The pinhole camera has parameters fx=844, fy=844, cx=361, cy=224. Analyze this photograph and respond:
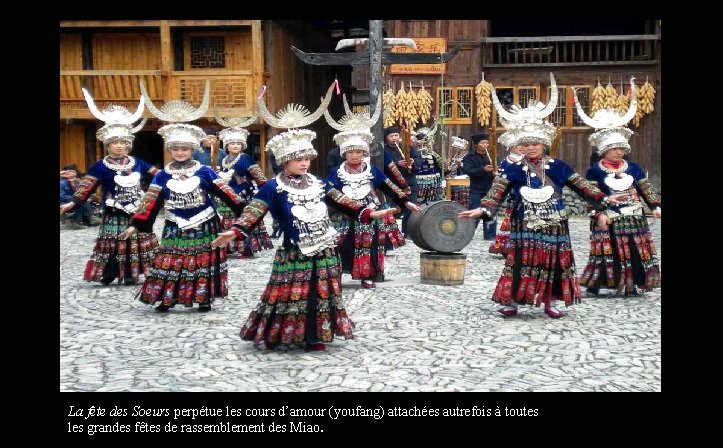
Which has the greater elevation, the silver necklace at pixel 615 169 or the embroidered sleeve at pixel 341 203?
the silver necklace at pixel 615 169

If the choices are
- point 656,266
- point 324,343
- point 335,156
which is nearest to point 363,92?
point 335,156

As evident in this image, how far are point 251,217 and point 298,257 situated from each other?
513 mm

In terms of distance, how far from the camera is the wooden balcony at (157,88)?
22438 millimetres

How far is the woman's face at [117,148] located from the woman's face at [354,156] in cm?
282

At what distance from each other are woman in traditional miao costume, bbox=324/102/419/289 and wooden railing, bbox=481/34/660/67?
11.3m

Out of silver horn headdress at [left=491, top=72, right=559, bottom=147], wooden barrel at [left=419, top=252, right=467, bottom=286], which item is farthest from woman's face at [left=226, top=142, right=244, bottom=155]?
silver horn headdress at [left=491, top=72, right=559, bottom=147]

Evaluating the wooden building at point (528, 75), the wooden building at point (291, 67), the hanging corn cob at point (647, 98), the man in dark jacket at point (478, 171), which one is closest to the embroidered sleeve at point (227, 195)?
the man in dark jacket at point (478, 171)

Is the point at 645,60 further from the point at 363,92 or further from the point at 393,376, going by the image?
the point at 393,376

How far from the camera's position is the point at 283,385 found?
6.28m

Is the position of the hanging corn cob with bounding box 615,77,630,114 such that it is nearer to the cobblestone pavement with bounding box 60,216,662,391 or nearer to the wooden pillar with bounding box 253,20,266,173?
the wooden pillar with bounding box 253,20,266,173

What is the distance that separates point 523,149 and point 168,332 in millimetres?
3933

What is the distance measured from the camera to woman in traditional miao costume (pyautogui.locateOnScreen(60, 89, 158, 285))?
34.0 feet

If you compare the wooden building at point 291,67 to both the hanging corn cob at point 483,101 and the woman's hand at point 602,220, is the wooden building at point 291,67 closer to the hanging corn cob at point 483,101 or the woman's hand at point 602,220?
the hanging corn cob at point 483,101

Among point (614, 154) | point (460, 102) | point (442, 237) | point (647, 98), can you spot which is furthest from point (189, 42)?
point (614, 154)
